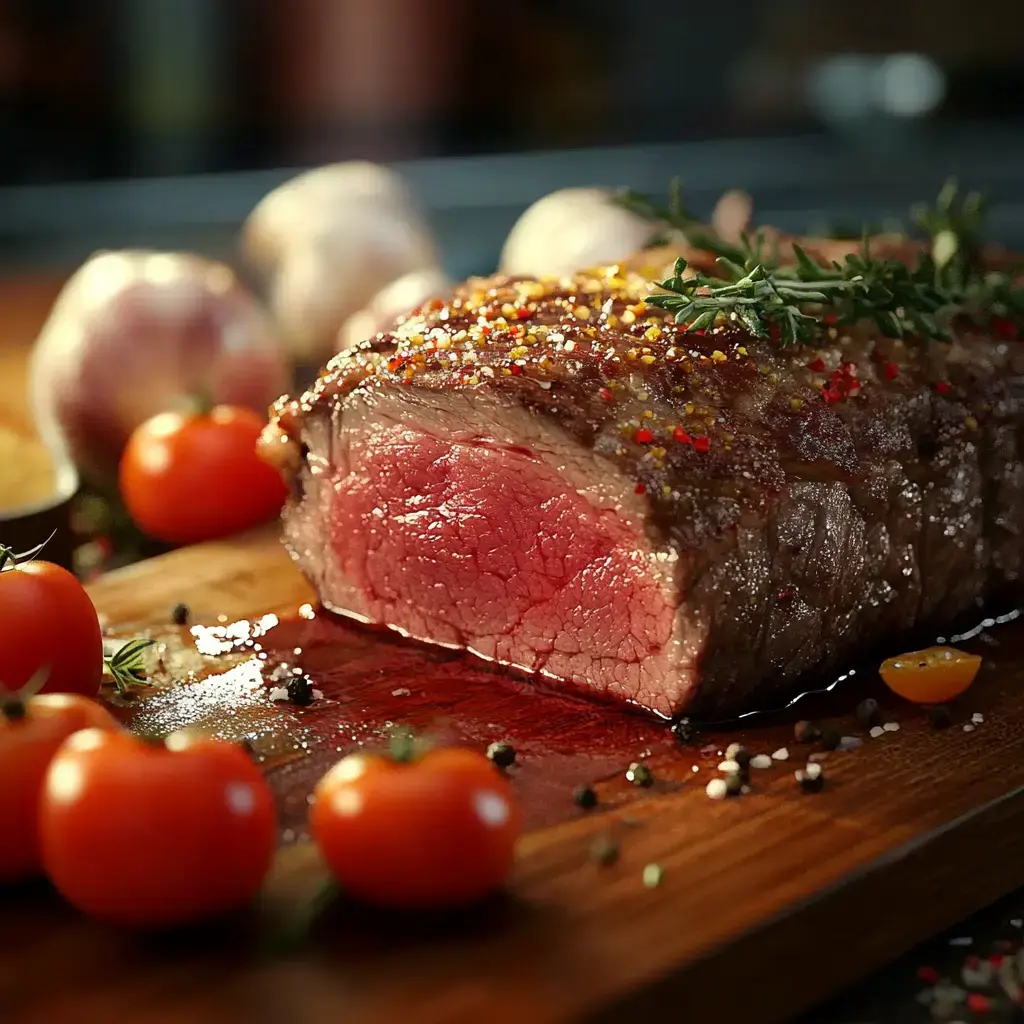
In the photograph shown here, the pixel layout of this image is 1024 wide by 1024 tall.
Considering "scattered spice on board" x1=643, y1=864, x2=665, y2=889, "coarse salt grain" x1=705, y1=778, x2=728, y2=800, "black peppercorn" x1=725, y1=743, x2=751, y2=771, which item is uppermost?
"scattered spice on board" x1=643, y1=864, x2=665, y2=889

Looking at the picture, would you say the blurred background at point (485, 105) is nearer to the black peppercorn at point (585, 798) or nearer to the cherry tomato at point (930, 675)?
the cherry tomato at point (930, 675)

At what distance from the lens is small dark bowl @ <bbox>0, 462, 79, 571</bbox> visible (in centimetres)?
330

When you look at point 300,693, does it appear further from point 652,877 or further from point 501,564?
point 652,877

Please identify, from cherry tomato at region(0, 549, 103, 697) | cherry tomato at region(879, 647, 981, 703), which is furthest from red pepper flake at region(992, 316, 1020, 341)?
cherry tomato at region(0, 549, 103, 697)

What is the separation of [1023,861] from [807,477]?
0.76 metres

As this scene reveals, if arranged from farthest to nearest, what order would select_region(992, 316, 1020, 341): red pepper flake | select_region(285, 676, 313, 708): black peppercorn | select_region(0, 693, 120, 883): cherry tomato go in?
select_region(992, 316, 1020, 341): red pepper flake → select_region(285, 676, 313, 708): black peppercorn → select_region(0, 693, 120, 883): cherry tomato

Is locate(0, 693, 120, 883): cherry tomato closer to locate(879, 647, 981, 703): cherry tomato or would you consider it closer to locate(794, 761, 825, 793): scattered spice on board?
locate(794, 761, 825, 793): scattered spice on board

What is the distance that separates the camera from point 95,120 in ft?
21.1

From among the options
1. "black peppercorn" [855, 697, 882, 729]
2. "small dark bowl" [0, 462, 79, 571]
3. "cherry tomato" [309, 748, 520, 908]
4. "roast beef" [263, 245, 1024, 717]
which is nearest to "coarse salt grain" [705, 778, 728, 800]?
"roast beef" [263, 245, 1024, 717]

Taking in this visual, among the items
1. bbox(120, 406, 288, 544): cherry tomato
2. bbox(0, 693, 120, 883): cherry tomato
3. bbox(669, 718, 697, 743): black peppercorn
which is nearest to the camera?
bbox(0, 693, 120, 883): cherry tomato

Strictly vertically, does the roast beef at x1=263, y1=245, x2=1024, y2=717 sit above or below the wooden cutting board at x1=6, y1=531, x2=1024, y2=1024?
above

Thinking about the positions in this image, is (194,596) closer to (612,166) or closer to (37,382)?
(37,382)

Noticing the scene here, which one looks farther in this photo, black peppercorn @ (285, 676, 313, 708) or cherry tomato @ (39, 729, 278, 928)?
black peppercorn @ (285, 676, 313, 708)

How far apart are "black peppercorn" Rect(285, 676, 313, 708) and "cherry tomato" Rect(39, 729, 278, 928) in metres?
0.77
